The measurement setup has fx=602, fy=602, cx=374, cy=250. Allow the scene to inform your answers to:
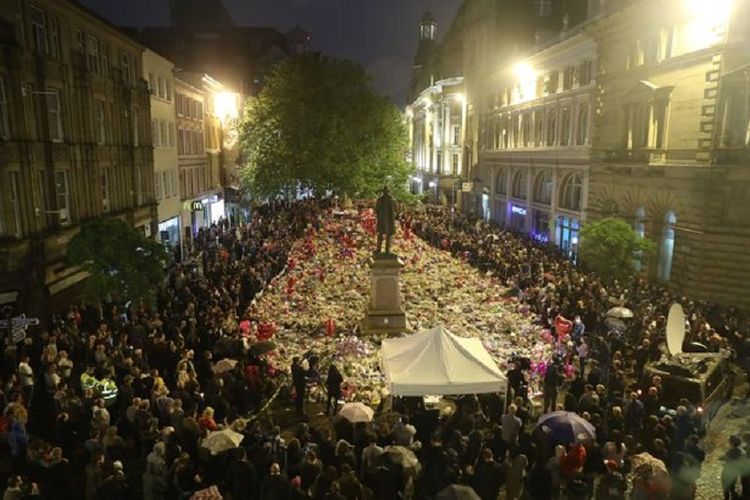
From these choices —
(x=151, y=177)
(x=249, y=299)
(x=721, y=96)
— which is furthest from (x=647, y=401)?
(x=151, y=177)

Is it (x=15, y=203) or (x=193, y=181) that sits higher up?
(x=15, y=203)

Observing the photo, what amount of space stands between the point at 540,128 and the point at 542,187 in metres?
4.51

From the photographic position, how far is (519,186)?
51.3m

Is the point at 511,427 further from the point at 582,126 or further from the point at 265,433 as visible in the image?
the point at 582,126

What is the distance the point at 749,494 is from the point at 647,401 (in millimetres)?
2495

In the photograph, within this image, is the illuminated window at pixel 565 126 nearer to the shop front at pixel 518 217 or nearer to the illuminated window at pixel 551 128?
the illuminated window at pixel 551 128

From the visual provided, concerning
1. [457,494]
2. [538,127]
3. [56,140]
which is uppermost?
[538,127]

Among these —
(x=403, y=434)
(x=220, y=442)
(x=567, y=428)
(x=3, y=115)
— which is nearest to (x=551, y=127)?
(x=3, y=115)

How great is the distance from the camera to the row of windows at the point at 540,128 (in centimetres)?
3933

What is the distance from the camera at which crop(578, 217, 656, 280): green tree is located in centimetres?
2456

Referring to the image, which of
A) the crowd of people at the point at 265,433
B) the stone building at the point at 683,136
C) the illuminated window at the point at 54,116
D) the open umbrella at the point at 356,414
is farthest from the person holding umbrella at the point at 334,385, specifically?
the stone building at the point at 683,136

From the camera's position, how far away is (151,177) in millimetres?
34344

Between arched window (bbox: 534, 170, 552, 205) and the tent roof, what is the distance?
3345 centimetres

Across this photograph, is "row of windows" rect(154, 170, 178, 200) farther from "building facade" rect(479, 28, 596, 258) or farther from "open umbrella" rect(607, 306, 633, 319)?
"open umbrella" rect(607, 306, 633, 319)
